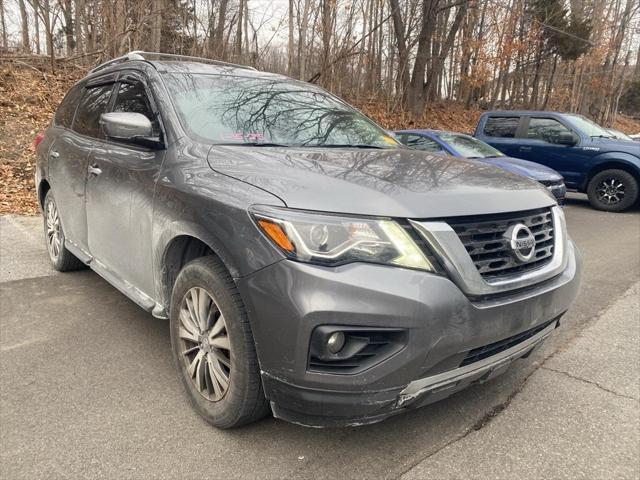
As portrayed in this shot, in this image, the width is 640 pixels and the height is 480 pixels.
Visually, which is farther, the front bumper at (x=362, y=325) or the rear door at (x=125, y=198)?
the rear door at (x=125, y=198)

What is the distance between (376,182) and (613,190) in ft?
29.3

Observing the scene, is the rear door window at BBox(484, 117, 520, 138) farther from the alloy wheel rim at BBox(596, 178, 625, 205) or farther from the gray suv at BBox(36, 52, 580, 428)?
the gray suv at BBox(36, 52, 580, 428)

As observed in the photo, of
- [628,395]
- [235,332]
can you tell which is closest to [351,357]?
[235,332]

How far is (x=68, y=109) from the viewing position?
14.6ft

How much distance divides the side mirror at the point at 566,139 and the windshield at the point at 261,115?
7.37 metres

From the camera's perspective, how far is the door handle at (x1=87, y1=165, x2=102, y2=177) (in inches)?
132

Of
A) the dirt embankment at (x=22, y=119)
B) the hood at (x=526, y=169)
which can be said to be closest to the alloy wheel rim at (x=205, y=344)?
the hood at (x=526, y=169)

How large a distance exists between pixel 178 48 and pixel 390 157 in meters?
12.6

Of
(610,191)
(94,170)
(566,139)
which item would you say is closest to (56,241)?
(94,170)

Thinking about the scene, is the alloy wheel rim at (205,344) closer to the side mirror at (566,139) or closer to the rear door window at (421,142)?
the rear door window at (421,142)

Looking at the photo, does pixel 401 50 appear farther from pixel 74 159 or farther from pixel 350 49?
pixel 74 159

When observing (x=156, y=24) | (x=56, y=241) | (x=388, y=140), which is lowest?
(x=56, y=241)

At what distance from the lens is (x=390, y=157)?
2799 mm

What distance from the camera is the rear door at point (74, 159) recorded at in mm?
3705
